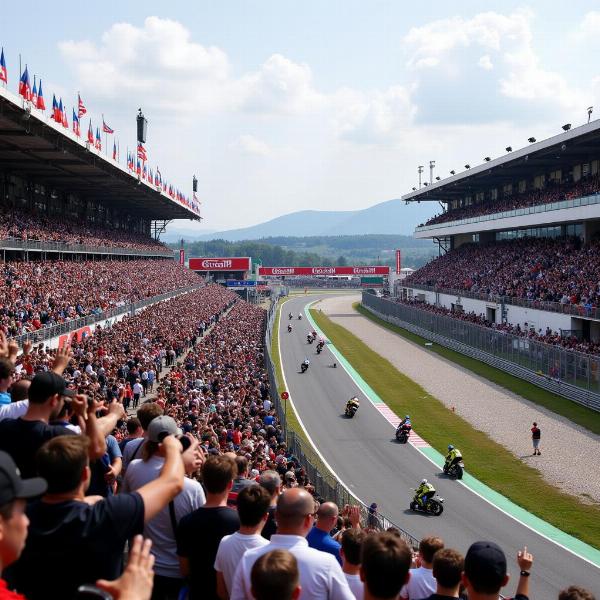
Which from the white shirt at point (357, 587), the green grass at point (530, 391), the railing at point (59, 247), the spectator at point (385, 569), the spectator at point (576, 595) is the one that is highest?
the railing at point (59, 247)

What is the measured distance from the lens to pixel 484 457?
23.8 metres

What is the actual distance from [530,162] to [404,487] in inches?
1560

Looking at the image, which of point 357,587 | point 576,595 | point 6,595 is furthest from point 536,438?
point 6,595

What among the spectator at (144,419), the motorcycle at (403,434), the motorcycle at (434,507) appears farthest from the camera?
the motorcycle at (403,434)

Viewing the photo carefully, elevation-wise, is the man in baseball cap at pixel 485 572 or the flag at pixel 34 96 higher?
the flag at pixel 34 96

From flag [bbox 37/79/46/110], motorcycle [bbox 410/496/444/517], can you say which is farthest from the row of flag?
motorcycle [bbox 410/496/444/517]

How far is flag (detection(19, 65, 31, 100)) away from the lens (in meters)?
29.6

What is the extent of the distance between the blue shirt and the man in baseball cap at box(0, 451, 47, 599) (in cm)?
302

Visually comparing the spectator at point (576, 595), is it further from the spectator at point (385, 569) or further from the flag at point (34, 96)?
the flag at point (34, 96)

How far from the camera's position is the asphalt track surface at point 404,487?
15.0m

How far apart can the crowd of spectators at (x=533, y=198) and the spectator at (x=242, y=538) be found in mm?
41215

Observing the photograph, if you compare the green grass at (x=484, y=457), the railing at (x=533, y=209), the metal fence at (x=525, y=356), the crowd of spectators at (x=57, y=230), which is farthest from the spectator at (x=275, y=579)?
the railing at (x=533, y=209)

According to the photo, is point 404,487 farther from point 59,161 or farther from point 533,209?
point 533,209

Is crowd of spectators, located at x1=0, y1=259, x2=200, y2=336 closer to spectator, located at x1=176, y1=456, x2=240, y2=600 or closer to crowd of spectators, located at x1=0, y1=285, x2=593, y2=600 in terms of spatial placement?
crowd of spectators, located at x1=0, y1=285, x2=593, y2=600
